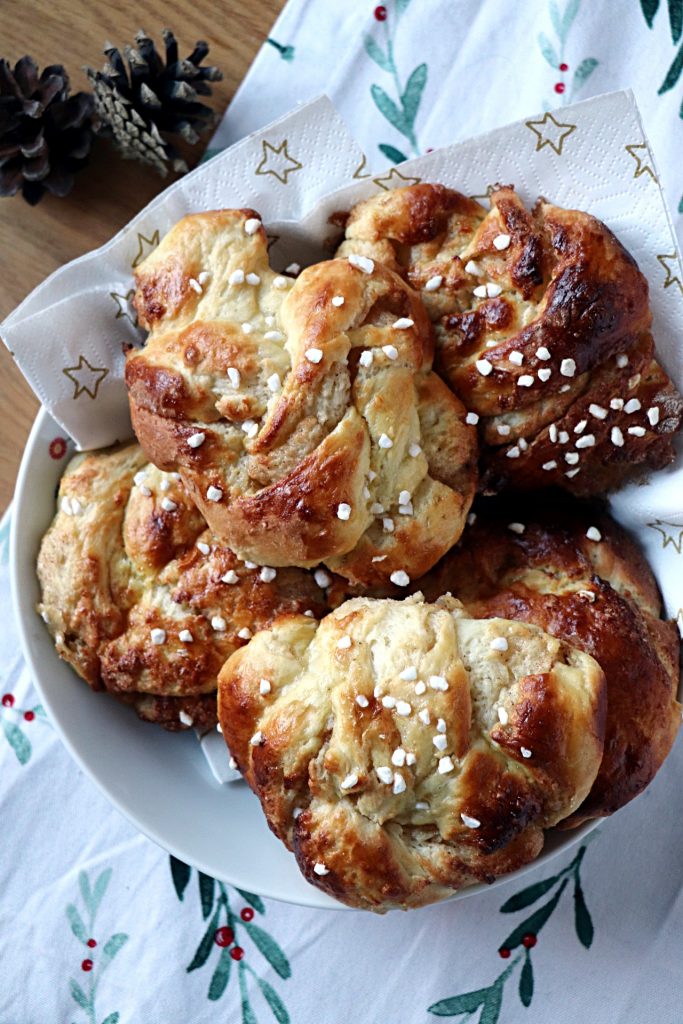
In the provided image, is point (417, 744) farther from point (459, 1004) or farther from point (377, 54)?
point (377, 54)

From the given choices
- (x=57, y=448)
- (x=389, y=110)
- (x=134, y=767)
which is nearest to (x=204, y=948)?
(x=134, y=767)

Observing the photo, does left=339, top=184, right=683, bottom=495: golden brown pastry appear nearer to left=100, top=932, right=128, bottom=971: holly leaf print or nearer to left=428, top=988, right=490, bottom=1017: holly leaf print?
left=428, top=988, right=490, bottom=1017: holly leaf print

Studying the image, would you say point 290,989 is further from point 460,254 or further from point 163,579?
point 460,254

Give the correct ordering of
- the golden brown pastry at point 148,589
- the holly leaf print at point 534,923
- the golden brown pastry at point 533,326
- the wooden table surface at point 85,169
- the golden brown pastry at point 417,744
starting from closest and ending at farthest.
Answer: the golden brown pastry at point 417,744
the golden brown pastry at point 533,326
the golden brown pastry at point 148,589
the wooden table surface at point 85,169
the holly leaf print at point 534,923

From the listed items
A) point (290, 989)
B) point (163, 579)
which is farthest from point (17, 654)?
point (290, 989)

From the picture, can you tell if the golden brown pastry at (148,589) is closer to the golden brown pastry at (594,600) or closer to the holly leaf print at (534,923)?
the golden brown pastry at (594,600)

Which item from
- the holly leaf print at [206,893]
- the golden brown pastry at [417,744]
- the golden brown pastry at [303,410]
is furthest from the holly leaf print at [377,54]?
the holly leaf print at [206,893]
